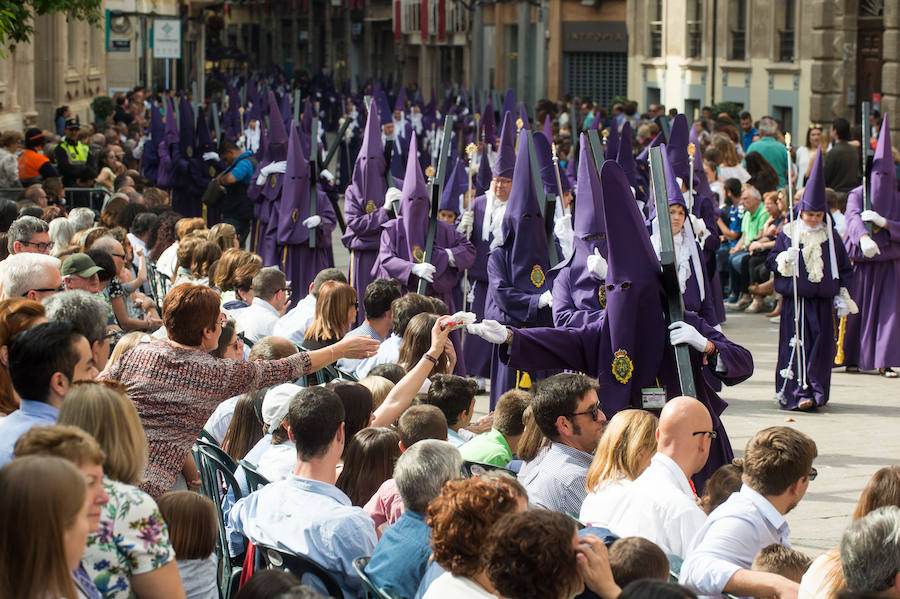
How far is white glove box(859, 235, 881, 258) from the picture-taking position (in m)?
11.6

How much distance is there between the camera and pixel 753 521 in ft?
15.5

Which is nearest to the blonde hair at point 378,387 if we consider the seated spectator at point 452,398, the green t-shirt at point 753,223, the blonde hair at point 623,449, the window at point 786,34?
the seated spectator at point 452,398

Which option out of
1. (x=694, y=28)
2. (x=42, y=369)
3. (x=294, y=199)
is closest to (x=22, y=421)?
(x=42, y=369)

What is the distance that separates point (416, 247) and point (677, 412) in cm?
606

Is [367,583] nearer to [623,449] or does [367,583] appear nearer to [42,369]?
[42,369]

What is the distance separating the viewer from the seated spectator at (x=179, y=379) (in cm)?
522

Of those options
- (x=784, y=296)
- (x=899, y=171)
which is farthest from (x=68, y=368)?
(x=899, y=171)

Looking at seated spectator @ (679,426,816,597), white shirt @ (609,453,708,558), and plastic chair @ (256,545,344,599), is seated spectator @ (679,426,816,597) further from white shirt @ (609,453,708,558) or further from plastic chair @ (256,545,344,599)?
plastic chair @ (256,545,344,599)

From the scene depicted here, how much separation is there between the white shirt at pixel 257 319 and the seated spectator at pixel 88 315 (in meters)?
2.97

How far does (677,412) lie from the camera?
5.26 metres

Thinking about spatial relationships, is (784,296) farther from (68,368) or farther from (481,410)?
(68,368)

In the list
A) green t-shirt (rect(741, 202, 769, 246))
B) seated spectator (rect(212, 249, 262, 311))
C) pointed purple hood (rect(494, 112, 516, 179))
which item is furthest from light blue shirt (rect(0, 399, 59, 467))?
green t-shirt (rect(741, 202, 769, 246))

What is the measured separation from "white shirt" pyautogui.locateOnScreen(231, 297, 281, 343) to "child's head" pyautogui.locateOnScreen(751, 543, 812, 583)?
4483mm

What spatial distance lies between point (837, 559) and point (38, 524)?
225cm
